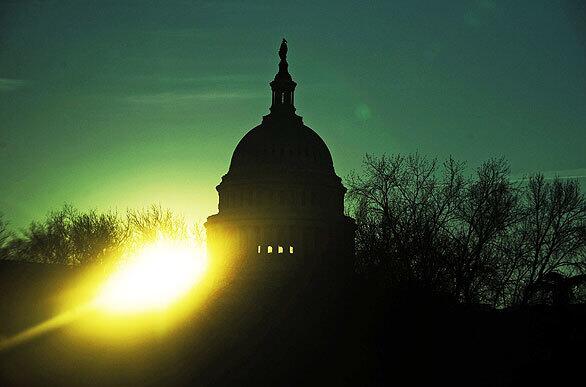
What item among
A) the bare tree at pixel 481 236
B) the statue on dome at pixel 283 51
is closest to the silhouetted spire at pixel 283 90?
the statue on dome at pixel 283 51

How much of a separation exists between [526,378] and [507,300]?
850 inches

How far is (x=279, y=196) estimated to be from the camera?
282 ft

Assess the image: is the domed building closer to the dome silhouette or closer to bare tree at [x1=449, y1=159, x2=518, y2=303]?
the dome silhouette

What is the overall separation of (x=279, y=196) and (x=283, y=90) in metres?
12.6

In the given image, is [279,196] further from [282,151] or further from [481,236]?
[481,236]

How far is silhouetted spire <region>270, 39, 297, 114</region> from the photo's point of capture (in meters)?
89.9

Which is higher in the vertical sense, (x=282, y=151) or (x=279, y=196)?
(x=282, y=151)

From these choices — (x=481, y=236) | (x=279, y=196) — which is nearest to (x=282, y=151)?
(x=279, y=196)

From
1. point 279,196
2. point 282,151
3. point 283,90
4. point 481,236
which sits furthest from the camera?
point 283,90

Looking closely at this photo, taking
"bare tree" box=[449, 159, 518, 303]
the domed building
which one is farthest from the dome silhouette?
"bare tree" box=[449, 159, 518, 303]

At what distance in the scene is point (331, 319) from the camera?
78.7 feet

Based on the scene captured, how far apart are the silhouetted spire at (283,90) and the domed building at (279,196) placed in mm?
969

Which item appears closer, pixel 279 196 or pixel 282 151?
pixel 279 196

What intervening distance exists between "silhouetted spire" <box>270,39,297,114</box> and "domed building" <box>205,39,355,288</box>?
969 mm
